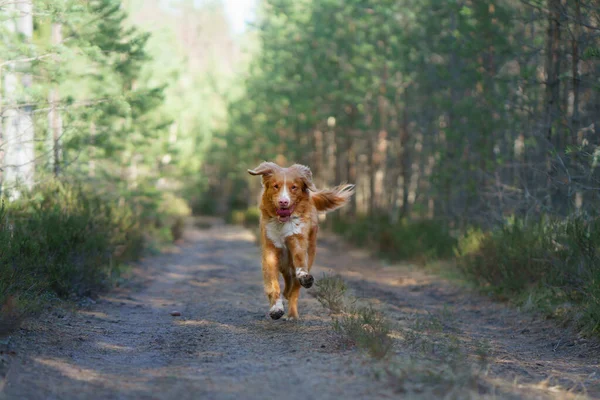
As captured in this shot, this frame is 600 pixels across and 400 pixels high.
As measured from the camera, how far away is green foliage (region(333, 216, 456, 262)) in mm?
17500

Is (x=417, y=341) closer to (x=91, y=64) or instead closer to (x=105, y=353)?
(x=105, y=353)

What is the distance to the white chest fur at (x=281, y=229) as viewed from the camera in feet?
27.3

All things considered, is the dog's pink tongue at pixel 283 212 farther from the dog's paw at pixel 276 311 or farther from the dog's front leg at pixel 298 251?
the dog's paw at pixel 276 311

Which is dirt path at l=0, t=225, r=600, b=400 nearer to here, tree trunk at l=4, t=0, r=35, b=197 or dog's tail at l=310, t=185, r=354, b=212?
dog's tail at l=310, t=185, r=354, b=212

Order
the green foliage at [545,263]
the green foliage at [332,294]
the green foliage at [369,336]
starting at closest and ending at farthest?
the green foliage at [369,336], the green foliage at [545,263], the green foliage at [332,294]

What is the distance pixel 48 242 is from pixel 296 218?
4.06 m

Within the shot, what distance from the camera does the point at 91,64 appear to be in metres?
17.1

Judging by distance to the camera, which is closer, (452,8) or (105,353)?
(105,353)

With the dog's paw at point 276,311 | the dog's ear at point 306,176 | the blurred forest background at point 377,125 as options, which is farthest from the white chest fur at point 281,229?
the blurred forest background at point 377,125

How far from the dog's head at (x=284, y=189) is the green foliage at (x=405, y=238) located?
7674 millimetres

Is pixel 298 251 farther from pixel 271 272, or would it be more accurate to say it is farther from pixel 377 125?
pixel 377 125

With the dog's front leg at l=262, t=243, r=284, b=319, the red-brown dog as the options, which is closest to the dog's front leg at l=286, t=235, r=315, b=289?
the red-brown dog

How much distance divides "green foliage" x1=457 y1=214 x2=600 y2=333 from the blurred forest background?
38mm

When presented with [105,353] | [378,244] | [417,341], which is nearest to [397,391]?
[417,341]
